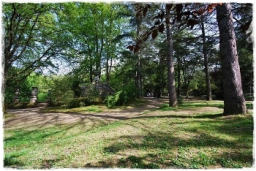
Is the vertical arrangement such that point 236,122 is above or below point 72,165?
above

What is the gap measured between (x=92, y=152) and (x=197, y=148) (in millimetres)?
2022

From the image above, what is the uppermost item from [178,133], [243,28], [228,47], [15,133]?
[228,47]

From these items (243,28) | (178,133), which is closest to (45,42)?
(178,133)

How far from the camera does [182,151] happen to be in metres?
3.28

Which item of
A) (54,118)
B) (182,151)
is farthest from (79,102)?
(182,151)

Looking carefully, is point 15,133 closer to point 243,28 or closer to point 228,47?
point 243,28

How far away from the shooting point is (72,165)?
2877mm

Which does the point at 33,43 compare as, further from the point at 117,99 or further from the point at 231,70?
the point at 231,70

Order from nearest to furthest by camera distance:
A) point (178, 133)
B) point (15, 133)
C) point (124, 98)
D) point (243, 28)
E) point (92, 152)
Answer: point (243, 28), point (92, 152), point (178, 133), point (15, 133), point (124, 98)

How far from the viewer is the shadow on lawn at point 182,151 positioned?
2840 millimetres

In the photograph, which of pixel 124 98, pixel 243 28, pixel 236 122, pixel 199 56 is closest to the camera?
pixel 243 28

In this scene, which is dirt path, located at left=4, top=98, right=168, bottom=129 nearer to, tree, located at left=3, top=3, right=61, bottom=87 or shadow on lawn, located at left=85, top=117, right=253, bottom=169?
Result: tree, located at left=3, top=3, right=61, bottom=87

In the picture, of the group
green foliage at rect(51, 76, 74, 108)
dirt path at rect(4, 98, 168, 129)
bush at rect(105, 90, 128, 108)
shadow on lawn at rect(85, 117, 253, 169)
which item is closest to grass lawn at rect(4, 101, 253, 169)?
shadow on lawn at rect(85, 117, 253, 169)

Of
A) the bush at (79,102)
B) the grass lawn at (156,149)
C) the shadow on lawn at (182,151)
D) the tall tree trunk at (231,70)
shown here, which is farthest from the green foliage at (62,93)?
the tall tree trunk at (231,70)
